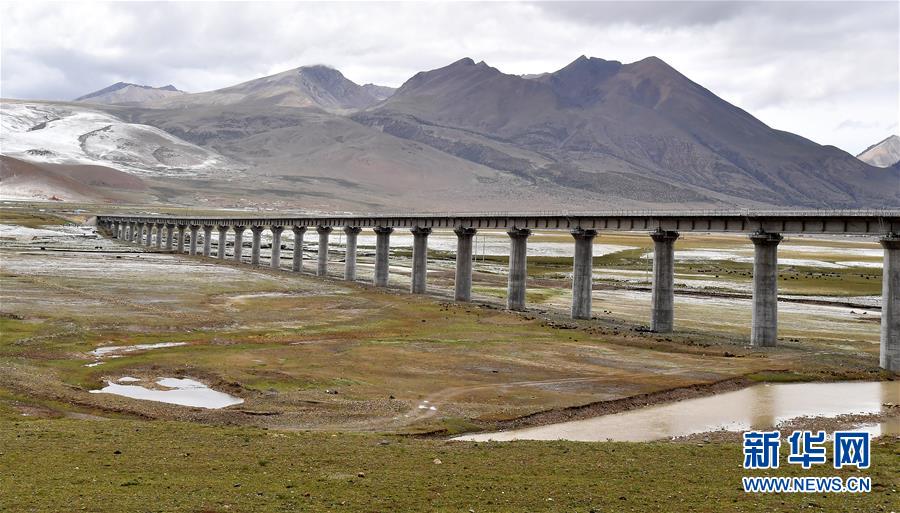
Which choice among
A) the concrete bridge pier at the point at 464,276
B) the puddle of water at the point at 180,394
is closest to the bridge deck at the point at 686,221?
the concrete bridge pier at the point at 464,276

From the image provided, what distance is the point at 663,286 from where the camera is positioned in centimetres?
8238

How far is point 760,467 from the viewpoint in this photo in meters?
31.5

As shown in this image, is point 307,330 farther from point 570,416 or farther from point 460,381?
point 570,416

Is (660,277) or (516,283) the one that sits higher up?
(660,277)

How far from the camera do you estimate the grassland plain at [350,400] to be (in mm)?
27266

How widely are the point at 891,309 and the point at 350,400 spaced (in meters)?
40.1

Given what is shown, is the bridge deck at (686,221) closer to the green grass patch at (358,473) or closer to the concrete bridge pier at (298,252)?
the concrete bridge pier at (298,252)

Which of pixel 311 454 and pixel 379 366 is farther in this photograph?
pixel 379 366

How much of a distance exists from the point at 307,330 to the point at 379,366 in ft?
62.0

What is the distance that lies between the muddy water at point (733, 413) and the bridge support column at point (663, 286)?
24.4 m

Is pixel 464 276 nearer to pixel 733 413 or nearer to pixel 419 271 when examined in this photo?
pixel 419 271

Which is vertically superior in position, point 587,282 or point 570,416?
point 587,282

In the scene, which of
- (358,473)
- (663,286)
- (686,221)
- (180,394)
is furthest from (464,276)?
(358,473)

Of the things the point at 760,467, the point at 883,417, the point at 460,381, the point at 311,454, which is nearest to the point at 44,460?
the point at 311,454
